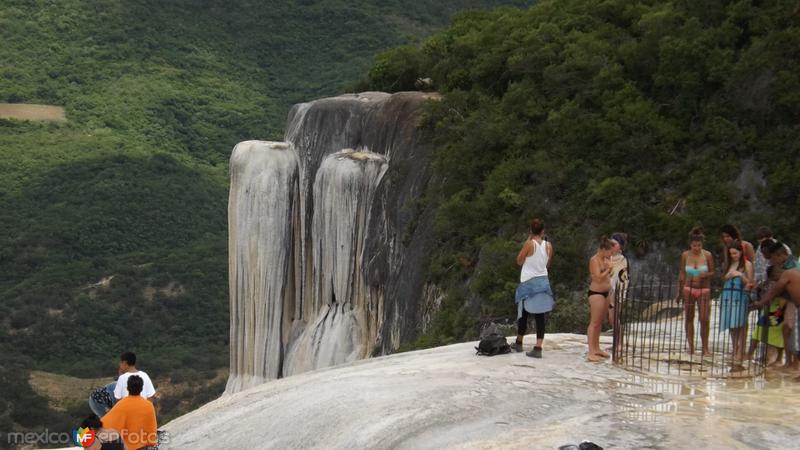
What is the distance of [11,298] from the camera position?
5091cm

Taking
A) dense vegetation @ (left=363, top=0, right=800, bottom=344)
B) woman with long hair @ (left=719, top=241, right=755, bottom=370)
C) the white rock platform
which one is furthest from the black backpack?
dense vegetation @ (left=363, top=0, right=800, bottom=344)

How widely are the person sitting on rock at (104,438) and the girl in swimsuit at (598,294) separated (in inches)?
196

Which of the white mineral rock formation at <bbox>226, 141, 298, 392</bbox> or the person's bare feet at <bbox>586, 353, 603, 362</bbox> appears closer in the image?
the person's bare feet at <bbox>586, 353, 603, 362</bbox>

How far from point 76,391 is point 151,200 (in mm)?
18106

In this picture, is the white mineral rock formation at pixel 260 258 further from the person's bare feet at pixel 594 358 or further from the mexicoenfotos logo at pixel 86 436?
the mexicoenfotos logo at pixel 86 436

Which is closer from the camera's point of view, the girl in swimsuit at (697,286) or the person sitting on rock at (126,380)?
the person sitting on rock at (126,380)

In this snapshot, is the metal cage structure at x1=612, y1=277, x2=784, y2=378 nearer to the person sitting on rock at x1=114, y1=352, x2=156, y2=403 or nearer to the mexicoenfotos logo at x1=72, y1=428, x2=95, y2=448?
the person sitting on rock at x1=114, y1=352, x2=156, y2=403

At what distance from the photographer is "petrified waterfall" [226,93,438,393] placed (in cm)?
2252

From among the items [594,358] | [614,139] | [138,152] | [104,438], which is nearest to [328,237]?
[614,139]

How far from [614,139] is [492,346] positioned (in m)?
6.91

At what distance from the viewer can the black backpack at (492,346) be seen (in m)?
14.0

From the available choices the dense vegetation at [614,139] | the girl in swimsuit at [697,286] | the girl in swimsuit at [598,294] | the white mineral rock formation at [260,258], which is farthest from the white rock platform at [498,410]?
the white mineral rock formation at [260,258]

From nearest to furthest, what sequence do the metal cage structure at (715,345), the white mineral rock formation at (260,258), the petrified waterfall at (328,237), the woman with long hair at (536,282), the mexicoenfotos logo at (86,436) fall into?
the mexicoenfotos logo at (86,436) < the metal cage structure at (715,345) < the woman with long hair at (536,282) < the petrified waterfall at (328,237) < the white mineral rock formation at (260,258)

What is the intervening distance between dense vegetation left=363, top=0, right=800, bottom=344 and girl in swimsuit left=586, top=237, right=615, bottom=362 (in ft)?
12.9
